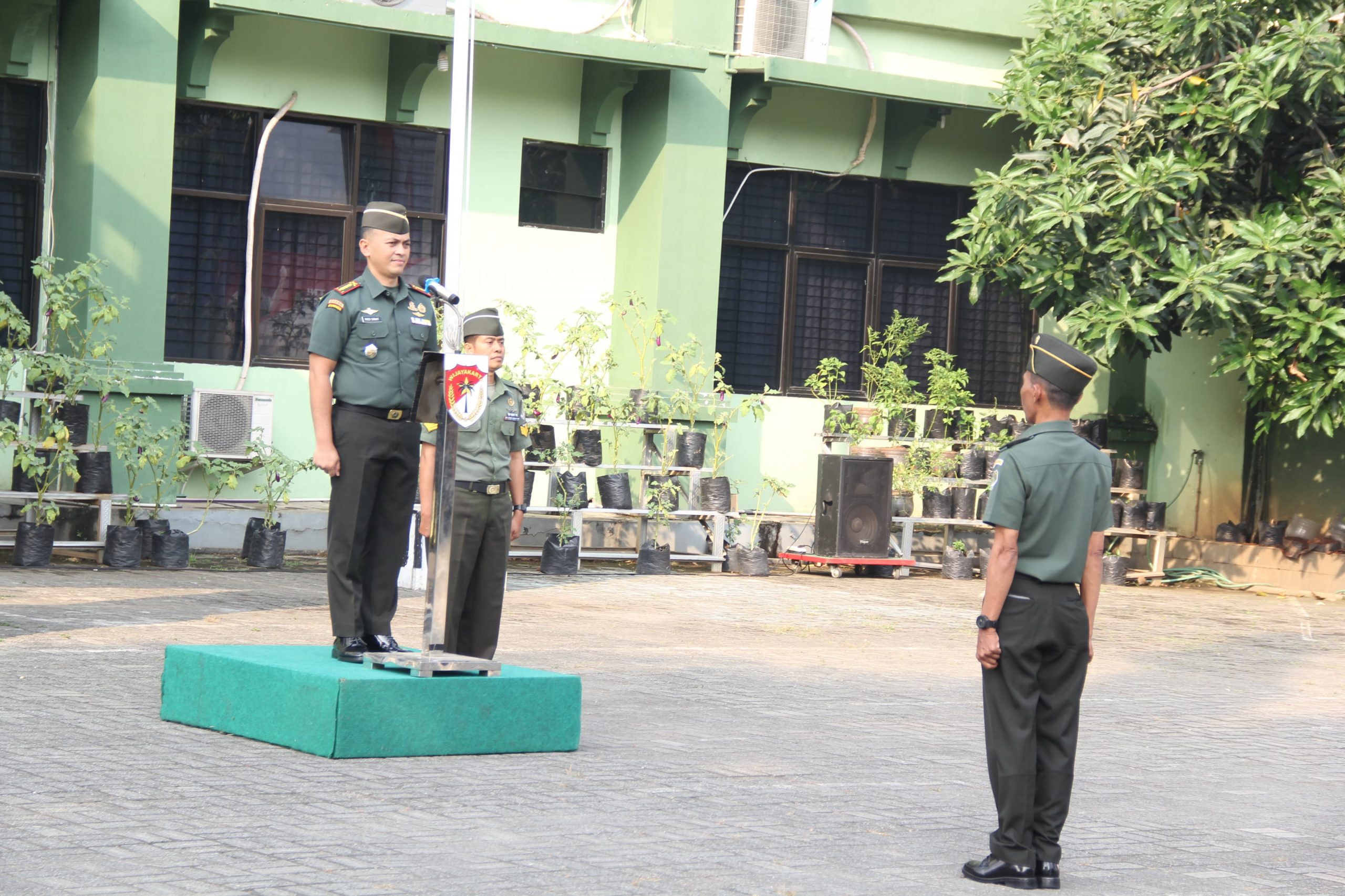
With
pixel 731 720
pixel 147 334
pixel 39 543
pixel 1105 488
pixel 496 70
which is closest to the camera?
pixel 1105 488

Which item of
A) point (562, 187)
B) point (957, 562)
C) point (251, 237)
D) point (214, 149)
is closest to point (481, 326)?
point (251, 237)

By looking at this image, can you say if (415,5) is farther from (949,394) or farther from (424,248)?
(949,394)

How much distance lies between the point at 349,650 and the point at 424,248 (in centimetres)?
959

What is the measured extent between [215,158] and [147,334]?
6.68 ft

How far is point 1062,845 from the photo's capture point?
6.12 meters

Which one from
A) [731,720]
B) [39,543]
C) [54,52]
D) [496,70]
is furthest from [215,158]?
[731,720]

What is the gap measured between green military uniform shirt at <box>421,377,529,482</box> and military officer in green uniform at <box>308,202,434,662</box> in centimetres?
41

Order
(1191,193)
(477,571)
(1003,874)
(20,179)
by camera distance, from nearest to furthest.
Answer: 1. (1003,874)
2. (477,571)
3. (20,179)
4. (1191,193)

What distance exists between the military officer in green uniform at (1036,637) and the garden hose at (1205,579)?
12.8 meters

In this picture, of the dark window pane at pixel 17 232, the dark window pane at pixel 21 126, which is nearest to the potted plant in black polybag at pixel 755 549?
the dark window pane at pixel 17 232

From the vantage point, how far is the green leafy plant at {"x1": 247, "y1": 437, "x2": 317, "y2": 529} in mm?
14281

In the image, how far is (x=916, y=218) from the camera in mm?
19047

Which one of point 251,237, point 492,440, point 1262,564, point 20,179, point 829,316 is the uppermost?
point 20,179

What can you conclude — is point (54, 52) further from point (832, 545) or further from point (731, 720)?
point (731, 720)
